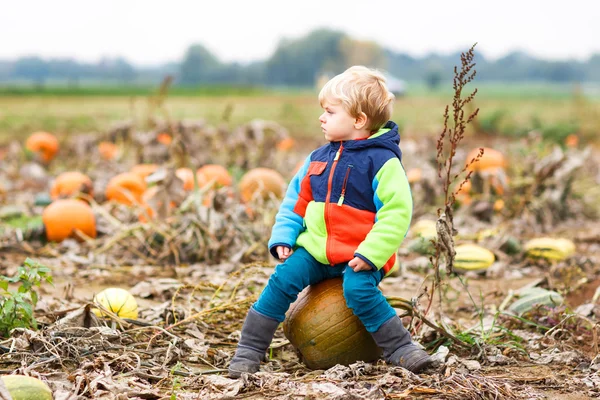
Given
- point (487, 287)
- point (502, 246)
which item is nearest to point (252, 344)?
point (487, 287)

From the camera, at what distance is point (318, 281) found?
12.7 ft

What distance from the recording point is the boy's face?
369cm

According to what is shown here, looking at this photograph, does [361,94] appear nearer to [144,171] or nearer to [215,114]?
[144,171]

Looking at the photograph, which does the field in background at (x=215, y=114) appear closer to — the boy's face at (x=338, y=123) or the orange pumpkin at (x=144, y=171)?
the orange pumpkin at (x=144, y=171)

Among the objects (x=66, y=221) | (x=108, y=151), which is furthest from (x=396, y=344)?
(x=108, y=151)

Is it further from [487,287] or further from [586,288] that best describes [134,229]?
[586,288]

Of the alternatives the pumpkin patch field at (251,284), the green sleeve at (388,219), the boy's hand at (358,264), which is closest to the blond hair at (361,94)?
the green sleeve at (388,219)

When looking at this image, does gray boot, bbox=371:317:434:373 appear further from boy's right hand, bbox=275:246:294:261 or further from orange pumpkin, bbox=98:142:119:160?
orange pumpkin, bbox=98:142:119:160

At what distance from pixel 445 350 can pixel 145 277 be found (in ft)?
9.27

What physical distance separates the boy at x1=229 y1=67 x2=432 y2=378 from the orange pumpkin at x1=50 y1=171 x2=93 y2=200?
4.90 m

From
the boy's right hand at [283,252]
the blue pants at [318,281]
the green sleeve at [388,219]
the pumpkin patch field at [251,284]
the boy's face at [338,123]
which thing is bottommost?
the pumpkin patch field at [251,284]

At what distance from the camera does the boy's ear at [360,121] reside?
3.69m

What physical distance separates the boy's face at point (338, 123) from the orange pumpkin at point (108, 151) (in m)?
8.57

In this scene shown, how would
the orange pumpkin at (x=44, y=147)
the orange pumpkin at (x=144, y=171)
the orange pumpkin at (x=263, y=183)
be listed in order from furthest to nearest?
the orange pumpkin at (x=44, y=147) → the orange pumpkin at (x=144, y=171) → the orange pumpkin at (x=263, y=183)
